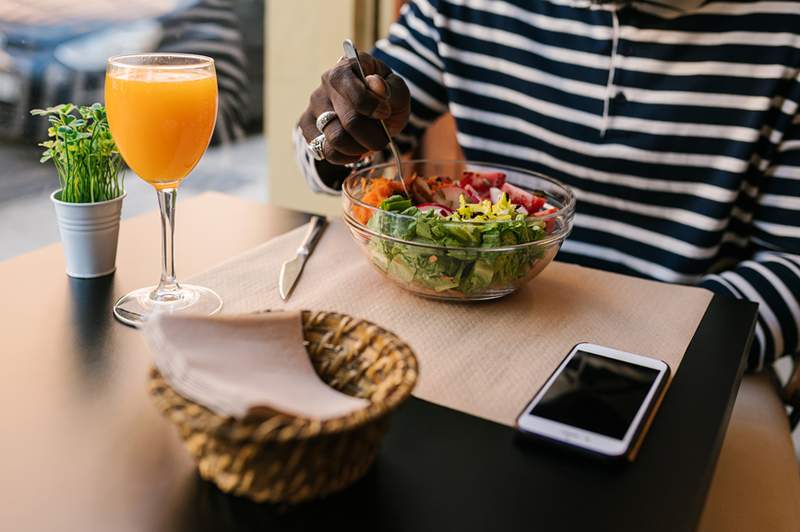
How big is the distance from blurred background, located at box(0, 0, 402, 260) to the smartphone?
642mm

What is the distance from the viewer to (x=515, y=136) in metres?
1.55

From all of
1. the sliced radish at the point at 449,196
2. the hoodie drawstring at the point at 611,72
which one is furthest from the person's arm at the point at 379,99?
the hoodie drawstring at the point at 611,72

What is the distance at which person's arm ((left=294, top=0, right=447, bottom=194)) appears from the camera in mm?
988

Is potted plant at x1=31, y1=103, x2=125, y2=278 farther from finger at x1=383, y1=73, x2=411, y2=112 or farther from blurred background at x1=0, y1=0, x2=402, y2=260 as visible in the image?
finger at x1=383, y1=73, x2=411, y2=112

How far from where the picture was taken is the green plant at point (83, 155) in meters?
0.89

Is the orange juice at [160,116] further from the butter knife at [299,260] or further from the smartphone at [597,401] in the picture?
the smartphone at [597,401]

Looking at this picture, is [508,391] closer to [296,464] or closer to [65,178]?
[296,464]

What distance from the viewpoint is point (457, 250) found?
0.86 metres

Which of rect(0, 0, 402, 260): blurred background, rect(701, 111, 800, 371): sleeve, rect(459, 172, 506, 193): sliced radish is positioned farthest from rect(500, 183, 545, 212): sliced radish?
rect(0, 0, 402, 260): blurred background

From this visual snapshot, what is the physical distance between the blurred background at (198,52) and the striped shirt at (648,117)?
23.0 inches

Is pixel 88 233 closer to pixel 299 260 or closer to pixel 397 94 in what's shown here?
pixel 299 260

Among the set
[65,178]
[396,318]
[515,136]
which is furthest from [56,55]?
[396,318]

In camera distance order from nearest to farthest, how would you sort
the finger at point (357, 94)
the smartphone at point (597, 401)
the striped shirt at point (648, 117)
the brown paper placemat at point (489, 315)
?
the smartphone at point (597, 401) < the brown paper placemat at point (489, 315) < the finger at point (357, 94) < the striped shirt at point (648, 117)

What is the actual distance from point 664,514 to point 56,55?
1.42m
